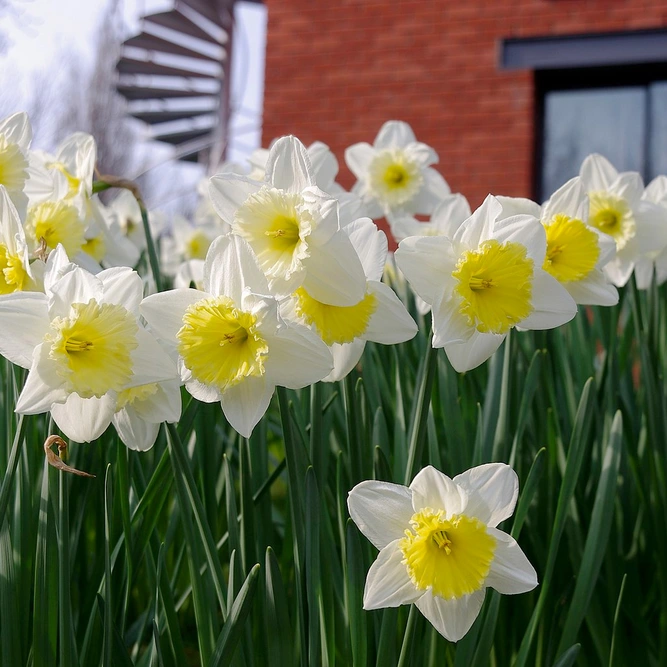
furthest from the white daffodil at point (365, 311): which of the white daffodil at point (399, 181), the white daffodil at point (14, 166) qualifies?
the white daffodil at point (399, 181)

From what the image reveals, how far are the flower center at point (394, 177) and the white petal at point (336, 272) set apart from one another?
102 centimetres

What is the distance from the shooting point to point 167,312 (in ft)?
2.12

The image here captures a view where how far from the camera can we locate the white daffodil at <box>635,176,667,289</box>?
125cm

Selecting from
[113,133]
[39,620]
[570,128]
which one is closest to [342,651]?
[39,620]

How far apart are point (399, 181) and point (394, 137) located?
14 centimetres

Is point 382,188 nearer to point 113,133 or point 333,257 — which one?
point 333,257

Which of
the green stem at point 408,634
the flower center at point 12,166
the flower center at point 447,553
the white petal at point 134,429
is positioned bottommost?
the green stem at point 408,634

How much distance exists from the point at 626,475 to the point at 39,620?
81 centimetres

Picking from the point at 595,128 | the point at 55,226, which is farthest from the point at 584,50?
the point at 55,226

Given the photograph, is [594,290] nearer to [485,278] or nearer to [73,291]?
[485,278]

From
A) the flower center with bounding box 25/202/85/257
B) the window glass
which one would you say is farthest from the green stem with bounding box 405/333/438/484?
the window glass

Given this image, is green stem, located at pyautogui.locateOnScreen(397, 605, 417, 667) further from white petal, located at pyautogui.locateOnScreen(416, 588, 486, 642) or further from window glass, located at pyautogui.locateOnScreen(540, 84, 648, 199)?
window glass, located at pyautogui.locateOnScreen(540, 84, 648, 199)

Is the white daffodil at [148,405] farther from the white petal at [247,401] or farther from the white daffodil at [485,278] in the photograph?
the white daffodil at [485,278]

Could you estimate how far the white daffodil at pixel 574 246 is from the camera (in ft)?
2.64
